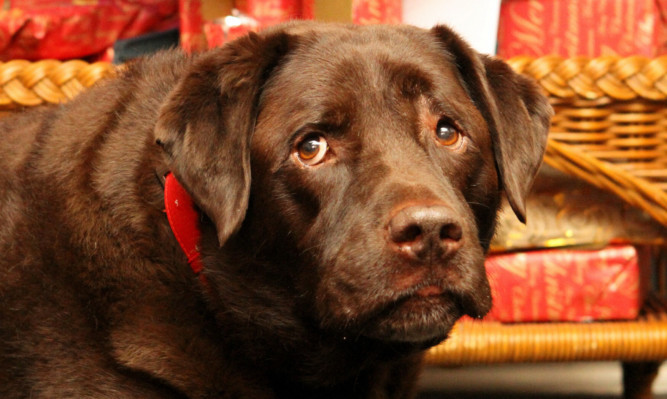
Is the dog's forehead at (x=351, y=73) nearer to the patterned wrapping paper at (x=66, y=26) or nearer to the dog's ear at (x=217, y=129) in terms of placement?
the dog's ear at (x=217, y=129)

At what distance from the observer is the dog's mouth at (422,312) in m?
1.52

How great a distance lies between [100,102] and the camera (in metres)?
2.01

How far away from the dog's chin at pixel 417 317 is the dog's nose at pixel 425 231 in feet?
0.31

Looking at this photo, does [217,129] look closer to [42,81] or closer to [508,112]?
[508,112]

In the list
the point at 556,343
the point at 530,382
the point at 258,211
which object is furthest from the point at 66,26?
the point at 530,382

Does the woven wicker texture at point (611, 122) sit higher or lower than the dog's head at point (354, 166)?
lower

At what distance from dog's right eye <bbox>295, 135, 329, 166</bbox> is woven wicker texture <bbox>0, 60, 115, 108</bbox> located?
3.64ft

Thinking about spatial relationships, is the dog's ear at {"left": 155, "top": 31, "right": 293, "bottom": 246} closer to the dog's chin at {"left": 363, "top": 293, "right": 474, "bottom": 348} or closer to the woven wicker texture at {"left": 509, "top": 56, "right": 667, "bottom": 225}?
the dog's chin at {"left": 363, "top": 293, "right": 474, "bottom": 348}

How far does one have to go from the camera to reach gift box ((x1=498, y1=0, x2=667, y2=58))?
2.79 m

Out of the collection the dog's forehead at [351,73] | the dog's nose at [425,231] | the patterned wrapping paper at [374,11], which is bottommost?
the patterned wrapping paper at [374,11]

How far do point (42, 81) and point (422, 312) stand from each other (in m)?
1.60

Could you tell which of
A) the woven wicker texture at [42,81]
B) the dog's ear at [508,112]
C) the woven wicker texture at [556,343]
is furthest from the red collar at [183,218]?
the woven wicker texture at [556,343]

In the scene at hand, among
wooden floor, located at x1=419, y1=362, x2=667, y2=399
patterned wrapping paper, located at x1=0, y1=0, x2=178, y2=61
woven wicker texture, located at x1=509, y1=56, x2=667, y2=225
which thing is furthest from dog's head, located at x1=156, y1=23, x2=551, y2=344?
wooden floor, located at x1=419, y1=362, x2=667, y2=399

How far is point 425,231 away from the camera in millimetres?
1449
